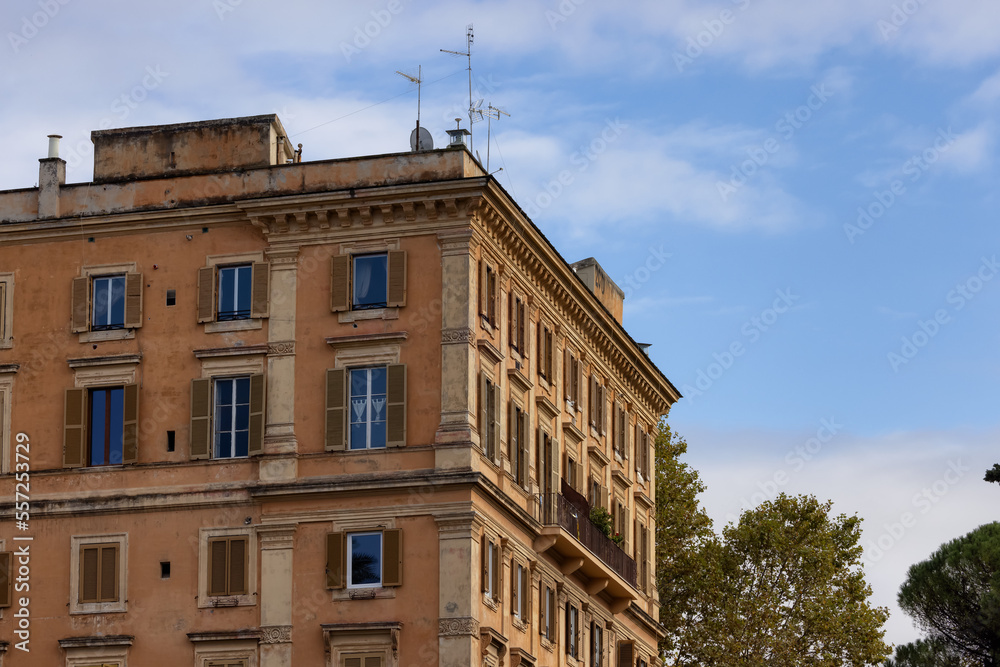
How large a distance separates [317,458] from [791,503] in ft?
110

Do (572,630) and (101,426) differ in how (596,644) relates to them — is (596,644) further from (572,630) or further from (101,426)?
(101,426)

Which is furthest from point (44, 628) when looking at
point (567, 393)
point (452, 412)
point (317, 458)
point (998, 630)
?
point (998, 630)

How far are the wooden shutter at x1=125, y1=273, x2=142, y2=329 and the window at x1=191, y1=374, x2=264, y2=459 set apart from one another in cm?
272

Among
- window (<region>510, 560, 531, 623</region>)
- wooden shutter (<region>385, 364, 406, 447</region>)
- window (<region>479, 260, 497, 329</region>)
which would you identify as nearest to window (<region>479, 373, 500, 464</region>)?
window (<region>479, 260, 497, 329</region>)

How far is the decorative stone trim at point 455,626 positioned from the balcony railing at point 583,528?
25.4ft

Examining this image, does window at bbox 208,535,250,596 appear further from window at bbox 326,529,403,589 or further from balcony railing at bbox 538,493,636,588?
balcony railing at bbox 538,493,636,588

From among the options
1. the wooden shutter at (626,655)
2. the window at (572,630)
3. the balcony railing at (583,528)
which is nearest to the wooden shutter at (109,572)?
the balcony railing at (583,528)

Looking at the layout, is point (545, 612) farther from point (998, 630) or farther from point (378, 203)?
point (998, 630)

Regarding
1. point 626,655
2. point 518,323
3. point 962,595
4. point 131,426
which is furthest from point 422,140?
point 962,595

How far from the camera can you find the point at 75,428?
213 feet

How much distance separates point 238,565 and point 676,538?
32321 mm

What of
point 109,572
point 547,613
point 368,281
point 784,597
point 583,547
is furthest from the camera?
point 784,597

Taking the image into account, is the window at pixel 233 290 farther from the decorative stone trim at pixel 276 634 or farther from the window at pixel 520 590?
the window at pixel 520 590

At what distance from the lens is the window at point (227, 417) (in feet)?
209
